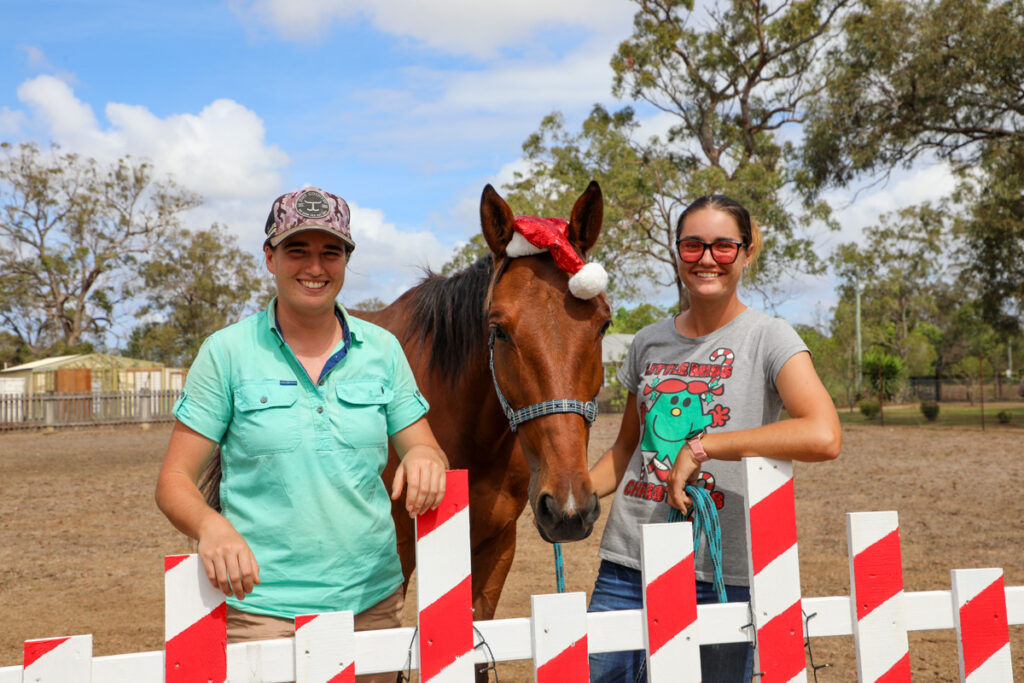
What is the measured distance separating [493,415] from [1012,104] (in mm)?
20762

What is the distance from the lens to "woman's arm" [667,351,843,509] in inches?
75.7

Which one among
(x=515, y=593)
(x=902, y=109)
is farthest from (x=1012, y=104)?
(x=515, y=593)

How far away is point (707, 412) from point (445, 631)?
0.98m

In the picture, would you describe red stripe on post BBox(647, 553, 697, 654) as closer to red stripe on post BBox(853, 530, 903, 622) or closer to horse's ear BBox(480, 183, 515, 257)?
red stripe on post BBox(853, 530, 903, 622)

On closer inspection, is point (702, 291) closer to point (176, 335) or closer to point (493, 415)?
point (493, 415)

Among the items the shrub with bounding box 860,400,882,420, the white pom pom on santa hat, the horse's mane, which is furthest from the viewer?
the shrub with bounding box 860,400,882,420

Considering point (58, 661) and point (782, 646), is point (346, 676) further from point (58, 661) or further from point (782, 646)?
point (782, 646)

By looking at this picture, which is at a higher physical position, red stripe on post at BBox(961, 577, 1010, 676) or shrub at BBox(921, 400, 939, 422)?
red stripe on post at BBox(961, 577, 1010, 676)

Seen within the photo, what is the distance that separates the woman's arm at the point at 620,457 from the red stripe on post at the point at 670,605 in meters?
0.56

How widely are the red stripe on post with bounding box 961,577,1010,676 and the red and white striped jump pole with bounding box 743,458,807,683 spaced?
518mm

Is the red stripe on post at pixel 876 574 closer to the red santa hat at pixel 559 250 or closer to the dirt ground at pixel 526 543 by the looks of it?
the red santa hat at pixel 559 250

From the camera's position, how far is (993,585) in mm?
2088

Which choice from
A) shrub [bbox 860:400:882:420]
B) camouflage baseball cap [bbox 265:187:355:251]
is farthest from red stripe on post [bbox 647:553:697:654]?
shrub [bbox 860:400:882:420]

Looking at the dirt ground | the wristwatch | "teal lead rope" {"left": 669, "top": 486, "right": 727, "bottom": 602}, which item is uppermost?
the wristwatch
